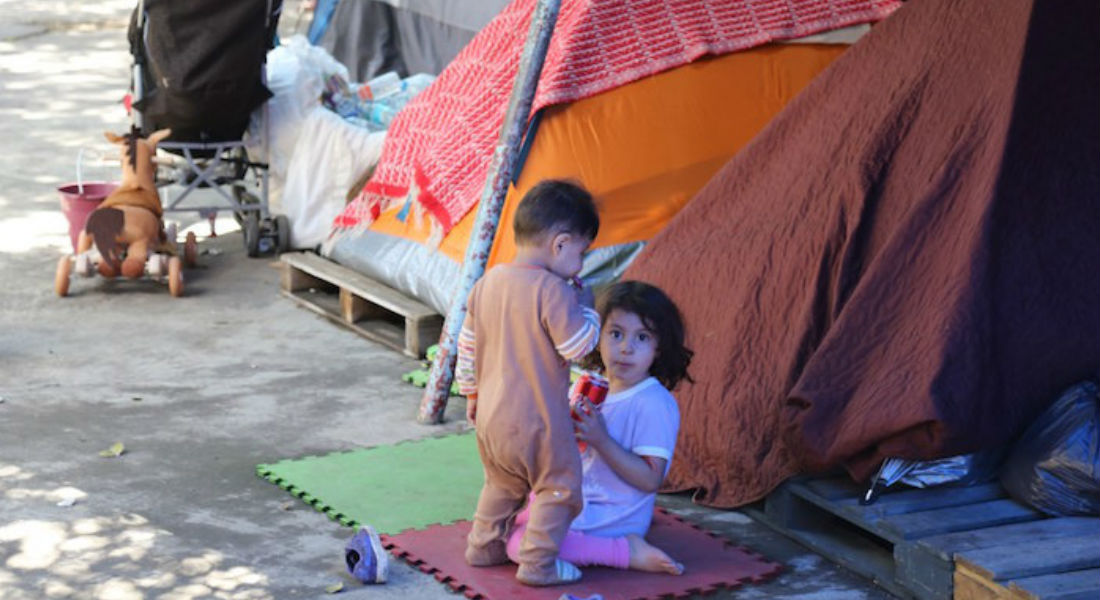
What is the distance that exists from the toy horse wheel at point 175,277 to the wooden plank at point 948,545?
447 centimetres

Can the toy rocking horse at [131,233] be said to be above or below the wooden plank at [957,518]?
above

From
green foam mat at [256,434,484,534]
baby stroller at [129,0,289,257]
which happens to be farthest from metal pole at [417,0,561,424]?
baby stroller at [129,0,289,257]

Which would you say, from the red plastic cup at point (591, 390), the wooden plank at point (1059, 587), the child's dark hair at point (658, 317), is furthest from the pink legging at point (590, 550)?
the wooden plank at point (1059, 587)

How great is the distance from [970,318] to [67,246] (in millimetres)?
5684

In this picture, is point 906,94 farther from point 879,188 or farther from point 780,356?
point 780,356

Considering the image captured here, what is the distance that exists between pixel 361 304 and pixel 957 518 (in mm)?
3579

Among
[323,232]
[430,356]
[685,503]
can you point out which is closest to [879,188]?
[685,503]

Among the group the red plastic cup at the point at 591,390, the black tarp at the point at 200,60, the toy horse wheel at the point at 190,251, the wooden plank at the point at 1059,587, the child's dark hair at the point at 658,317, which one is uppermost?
the black tarp at the point at 200,60

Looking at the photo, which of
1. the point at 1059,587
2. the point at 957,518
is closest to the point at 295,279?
the point at 957,518

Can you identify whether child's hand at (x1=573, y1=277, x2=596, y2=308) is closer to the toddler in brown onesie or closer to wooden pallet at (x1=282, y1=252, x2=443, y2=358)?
the toddler in brown onesie

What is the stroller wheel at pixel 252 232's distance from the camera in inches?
350

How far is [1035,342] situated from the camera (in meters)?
5.03

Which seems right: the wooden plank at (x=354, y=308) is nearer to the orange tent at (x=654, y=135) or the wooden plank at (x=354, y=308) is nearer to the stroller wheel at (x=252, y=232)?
the orange tent at (x=654, y=135)

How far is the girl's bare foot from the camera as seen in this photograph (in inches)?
190
